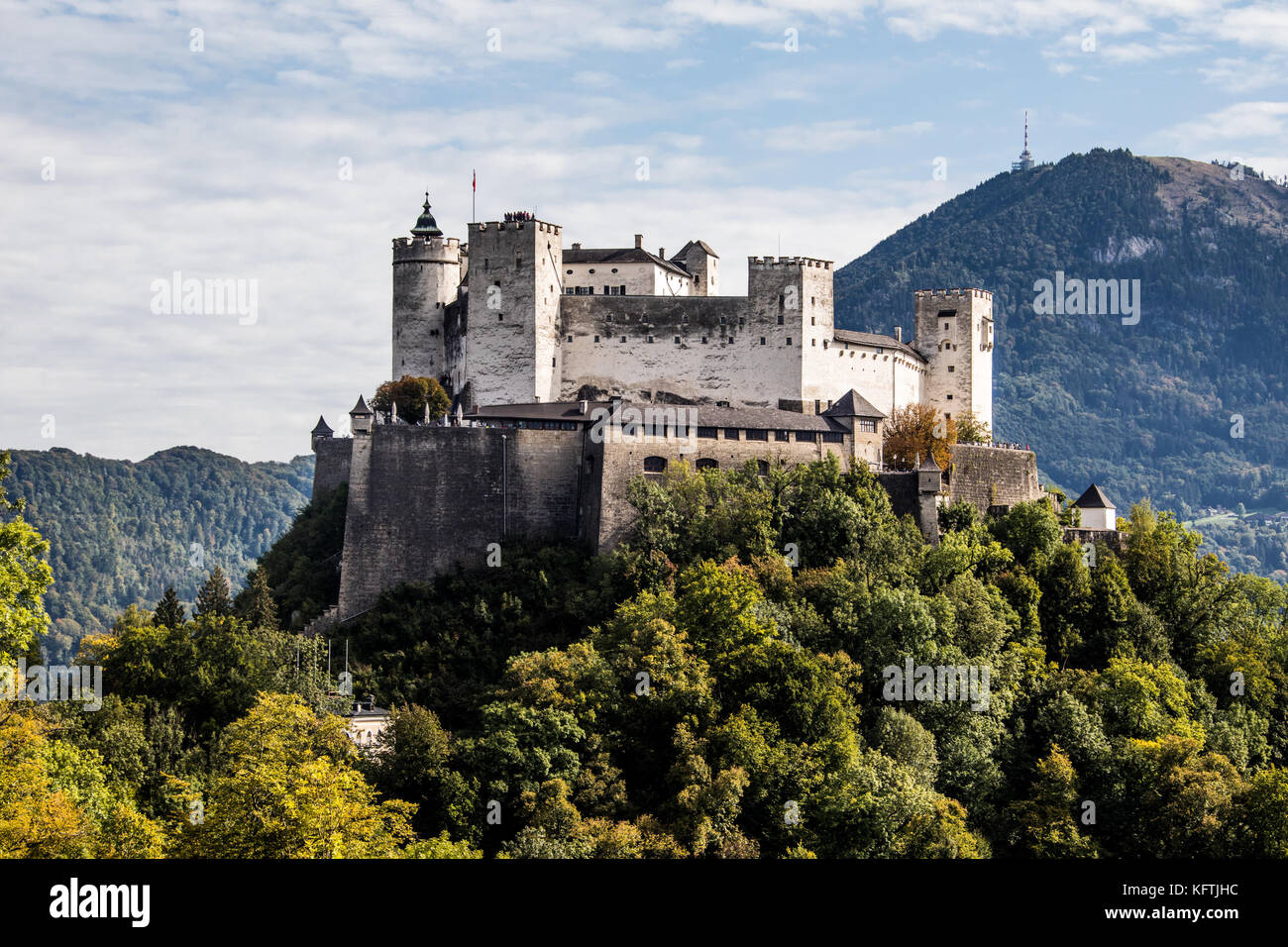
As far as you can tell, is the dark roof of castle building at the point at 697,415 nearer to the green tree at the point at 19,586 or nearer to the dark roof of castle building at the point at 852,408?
the dark roof of castle building at the point at 852,408

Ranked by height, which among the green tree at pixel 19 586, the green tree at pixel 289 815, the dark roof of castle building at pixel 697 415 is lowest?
the green tree at pixel 289 815

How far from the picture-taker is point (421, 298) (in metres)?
74.1

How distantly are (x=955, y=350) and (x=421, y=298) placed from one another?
25067mm

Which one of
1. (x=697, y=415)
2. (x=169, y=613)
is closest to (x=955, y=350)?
(x=697, y=415)

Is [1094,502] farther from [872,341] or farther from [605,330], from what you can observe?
[605,330]

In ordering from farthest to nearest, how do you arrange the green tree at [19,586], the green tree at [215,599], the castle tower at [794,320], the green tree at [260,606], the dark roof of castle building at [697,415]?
the castle tower at [794,320], the green tree at [215,599], the dark roof of castle building at [697,415], the green tree at [260,606], the green tree at [19,586]

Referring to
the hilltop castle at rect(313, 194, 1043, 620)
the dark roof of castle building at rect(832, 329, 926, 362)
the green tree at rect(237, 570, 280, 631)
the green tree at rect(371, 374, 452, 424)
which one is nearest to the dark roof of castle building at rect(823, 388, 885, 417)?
the hilltop castle at rect(313, 194, 1043, 620)

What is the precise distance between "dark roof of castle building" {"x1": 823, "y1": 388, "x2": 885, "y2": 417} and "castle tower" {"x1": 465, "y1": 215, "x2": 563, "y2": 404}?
1206cm

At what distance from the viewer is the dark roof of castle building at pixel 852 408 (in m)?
65.7

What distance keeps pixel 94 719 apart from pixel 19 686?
8511 mm

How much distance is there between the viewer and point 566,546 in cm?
6150

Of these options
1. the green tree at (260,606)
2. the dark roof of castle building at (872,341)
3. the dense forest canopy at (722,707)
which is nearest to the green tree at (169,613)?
the dense forest canopy at (722,707)

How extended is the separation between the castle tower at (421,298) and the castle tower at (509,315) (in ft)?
13.3
